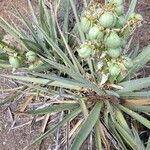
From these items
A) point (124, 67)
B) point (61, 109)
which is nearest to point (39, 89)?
point (61, 109)

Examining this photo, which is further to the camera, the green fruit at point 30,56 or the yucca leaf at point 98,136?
the green fruit at point 30,56

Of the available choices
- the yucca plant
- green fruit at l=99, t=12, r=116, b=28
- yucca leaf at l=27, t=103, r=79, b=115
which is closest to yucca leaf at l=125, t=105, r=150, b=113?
the yucca plant

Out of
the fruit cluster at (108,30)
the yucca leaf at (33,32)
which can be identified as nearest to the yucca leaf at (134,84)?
the fruit cluster at (108,30)

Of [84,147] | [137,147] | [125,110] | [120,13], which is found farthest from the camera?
[84,147]

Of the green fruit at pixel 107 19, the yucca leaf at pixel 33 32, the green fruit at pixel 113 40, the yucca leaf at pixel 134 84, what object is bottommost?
the yucca leaf at pixel 134 84

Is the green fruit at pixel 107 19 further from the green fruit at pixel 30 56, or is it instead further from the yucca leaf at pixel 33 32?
the yucca leaf at pixel 33 32

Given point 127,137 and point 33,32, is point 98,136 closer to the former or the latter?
point 127,137

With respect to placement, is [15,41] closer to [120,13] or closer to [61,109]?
[61,109]
